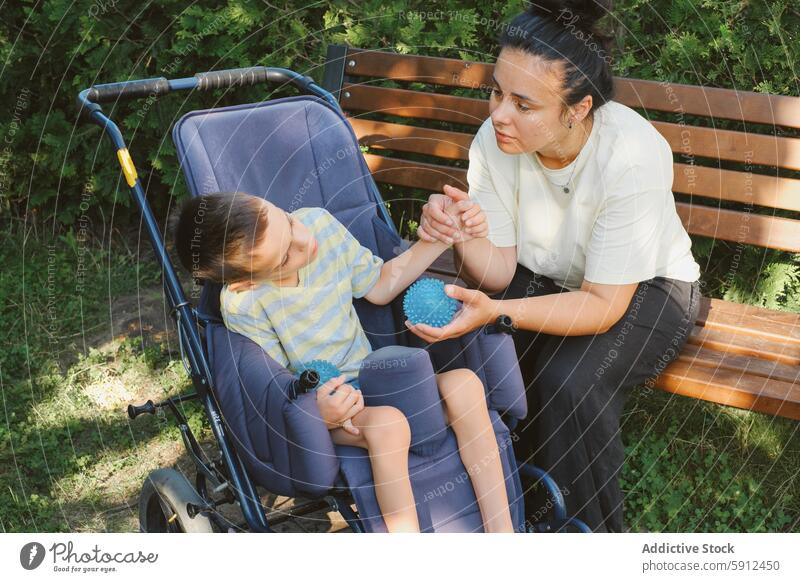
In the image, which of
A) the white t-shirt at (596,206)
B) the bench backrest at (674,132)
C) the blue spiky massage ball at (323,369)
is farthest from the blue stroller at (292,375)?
the bench backrest at (674,132)

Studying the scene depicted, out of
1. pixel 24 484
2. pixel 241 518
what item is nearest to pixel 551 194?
pixel 241 518

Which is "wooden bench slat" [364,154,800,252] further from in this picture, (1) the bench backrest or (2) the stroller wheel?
(2) the stroller wheel

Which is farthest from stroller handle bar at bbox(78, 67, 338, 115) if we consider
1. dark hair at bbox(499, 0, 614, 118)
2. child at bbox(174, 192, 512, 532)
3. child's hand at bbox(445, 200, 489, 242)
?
dark hair at bbox(499, 0, 614, 118)

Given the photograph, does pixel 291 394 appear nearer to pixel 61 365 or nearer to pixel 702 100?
pixel 702 100

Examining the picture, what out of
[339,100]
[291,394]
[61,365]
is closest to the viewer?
[291,394]

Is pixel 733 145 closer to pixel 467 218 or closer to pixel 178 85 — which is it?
pixel 467 218

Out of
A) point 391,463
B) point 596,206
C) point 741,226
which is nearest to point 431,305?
point 391,463

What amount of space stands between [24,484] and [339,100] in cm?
207

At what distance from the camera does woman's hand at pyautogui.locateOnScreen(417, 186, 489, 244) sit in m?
2.96

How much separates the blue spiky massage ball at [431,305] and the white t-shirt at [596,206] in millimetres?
474

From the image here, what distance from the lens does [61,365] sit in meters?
4.52

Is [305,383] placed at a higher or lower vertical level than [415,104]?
lower

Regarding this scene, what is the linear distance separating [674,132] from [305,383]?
1.97 m

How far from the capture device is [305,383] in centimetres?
246
